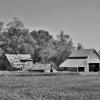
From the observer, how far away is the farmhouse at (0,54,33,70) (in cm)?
8575

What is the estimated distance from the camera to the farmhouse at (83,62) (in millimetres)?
84625

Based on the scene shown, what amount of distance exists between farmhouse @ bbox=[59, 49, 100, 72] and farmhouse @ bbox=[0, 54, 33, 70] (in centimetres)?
1172

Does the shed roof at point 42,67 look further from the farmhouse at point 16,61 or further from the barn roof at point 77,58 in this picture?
the barn roof at point 77,58

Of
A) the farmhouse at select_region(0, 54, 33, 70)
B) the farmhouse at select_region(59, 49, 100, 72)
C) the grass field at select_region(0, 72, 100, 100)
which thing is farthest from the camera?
the farmhouse at select_region(0, 54, 33, 70)

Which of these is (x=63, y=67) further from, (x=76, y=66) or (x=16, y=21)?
(x=16, y=21)

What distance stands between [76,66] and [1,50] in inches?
934

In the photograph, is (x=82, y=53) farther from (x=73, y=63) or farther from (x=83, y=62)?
(x=73, y=63)

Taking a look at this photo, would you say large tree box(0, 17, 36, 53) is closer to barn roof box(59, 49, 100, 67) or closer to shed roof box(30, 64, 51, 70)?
shed roof box(30, 64, 51, 70)

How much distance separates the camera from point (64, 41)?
110m

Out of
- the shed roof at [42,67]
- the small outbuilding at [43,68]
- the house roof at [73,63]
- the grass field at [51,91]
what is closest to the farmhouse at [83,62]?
the house roof at [73,63]

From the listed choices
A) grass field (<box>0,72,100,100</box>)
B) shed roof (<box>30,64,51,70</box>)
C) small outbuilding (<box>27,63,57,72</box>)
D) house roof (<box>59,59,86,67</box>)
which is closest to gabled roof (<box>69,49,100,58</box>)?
house roof (<box>59,59,86,67</box>)

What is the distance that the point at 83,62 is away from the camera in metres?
85.8

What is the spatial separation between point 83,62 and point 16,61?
21.7m

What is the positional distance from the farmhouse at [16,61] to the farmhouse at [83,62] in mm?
11722
